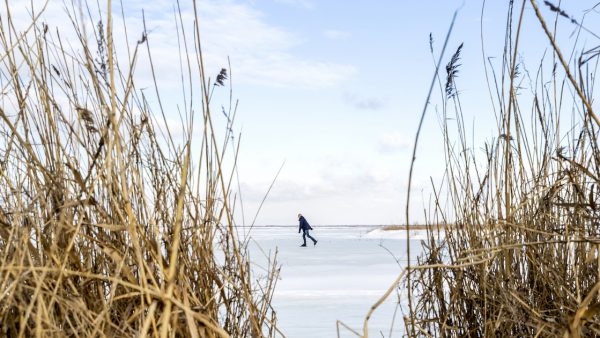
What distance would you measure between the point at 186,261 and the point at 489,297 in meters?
0.76

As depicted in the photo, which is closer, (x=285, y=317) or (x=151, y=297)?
(x=151, y=297)

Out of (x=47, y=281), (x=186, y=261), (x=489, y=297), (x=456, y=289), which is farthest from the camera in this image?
(x=456, y=289)

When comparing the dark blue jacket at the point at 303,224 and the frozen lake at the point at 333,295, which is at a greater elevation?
the dark blue jacket at the point at 303,224

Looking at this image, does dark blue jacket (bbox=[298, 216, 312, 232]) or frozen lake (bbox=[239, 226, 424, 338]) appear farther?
dark blue jacket (bbox=[298, 216, 312, 232])

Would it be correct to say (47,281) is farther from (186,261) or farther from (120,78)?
(120,78)

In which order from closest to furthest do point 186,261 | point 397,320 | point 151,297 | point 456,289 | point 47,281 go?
point 151,297
point 47,281
point 186,261
point 456,289
point 397,320

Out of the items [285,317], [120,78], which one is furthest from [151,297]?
[285,317]

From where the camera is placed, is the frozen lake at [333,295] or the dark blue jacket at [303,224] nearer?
the frozen lake at [333,295]

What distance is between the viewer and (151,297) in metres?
0.93

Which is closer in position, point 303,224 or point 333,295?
Result: point 333,295

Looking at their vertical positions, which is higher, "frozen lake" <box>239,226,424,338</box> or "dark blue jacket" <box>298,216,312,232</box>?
"dark blue jacket" <box>298,216,312,232</box>

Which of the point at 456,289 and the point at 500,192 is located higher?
the point at 500,192

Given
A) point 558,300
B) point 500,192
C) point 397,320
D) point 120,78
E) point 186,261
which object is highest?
point 120,78

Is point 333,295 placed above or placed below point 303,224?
below
